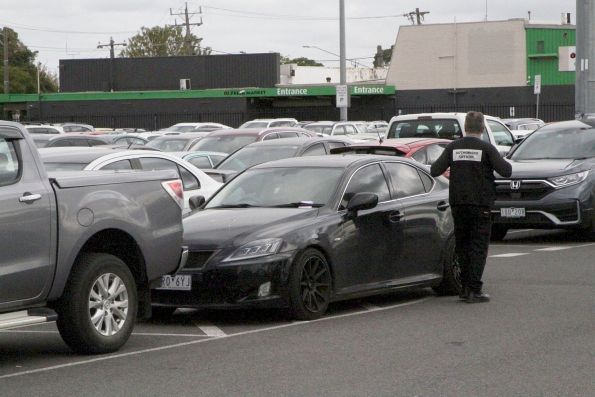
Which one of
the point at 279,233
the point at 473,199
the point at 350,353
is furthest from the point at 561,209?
the point at 350,353

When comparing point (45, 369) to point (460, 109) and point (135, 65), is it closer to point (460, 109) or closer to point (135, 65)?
point (460, 109)

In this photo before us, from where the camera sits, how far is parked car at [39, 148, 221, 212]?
46.6ft

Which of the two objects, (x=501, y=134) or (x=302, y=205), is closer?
(x=302, y=205)

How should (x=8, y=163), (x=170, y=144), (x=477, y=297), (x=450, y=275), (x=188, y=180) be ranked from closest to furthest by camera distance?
(x=8, y=163) → (x=477, y=297) → (x=450, y=275) → (x=188, y=180) → (x=170, y=144)

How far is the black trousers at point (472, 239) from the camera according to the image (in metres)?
11.8

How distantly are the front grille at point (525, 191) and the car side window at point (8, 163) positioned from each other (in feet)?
33.6

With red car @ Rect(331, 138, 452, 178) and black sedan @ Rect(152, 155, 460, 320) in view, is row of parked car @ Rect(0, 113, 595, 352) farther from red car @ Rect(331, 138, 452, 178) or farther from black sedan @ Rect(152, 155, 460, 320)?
red car @ Rect(331, 138, 452, 178)

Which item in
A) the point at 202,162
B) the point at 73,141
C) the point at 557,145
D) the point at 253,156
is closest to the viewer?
the point at 557,145

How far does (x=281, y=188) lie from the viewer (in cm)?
1173

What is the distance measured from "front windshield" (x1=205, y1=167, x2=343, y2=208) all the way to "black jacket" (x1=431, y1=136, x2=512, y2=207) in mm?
1154

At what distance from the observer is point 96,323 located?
9.03 metres

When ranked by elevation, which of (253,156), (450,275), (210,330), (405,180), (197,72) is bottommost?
(210,330)

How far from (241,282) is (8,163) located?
8.00 ft

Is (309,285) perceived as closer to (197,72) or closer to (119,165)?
(119,165)
